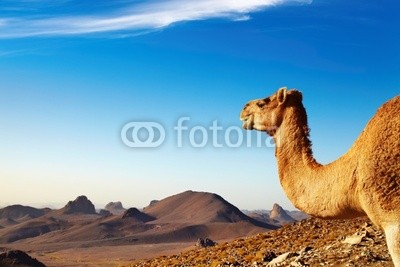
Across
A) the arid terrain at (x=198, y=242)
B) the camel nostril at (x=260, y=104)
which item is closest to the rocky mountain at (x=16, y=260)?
the arid terrain at (x=198, y=242)

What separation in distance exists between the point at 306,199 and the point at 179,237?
487ft

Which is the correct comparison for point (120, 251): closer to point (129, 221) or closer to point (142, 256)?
point (142, 256)

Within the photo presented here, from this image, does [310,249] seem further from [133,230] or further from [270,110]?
[133,230]

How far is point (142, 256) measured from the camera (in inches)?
4604

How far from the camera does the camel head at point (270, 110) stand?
29.6 ft

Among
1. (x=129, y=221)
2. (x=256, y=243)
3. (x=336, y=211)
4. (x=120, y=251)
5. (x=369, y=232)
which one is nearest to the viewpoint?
(x=336, y=211)

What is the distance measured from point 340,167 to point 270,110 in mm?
1671

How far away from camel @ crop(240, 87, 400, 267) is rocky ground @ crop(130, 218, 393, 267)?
6.62 meters

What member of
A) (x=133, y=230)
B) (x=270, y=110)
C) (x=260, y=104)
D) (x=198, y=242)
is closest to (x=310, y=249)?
(x=260, y=104)

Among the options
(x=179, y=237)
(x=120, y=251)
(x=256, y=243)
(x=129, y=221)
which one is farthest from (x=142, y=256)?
(x=256, y=243)

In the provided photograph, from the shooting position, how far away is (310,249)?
1997 cm

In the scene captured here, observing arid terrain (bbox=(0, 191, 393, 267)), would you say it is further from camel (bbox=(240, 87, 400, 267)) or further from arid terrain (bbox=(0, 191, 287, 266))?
camel (bbox=(240, 87, 400, 267))

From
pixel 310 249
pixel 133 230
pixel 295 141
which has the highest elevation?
pixel 133 230

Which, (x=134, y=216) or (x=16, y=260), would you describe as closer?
(x=16, y=260)
